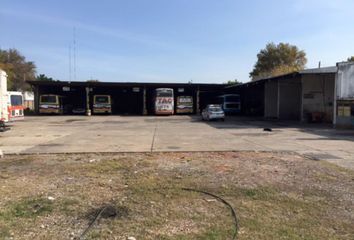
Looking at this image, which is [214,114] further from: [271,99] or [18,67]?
[18,67]

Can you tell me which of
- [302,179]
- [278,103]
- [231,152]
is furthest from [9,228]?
[278,103]

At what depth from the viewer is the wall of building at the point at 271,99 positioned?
4609cm

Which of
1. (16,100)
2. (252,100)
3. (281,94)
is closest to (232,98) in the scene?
(252,100)

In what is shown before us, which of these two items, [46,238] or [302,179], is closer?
[46,238]

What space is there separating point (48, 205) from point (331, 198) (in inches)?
201

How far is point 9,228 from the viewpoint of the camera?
19.5ft

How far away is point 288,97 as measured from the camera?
42594 mm

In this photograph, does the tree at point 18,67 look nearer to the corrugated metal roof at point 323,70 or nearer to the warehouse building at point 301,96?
the warehouse building at point 301,96

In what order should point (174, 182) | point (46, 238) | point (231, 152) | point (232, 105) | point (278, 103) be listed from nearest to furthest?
1. point (46, 238)
2. point (174, 182)
3. point (231, 152)
4. point (278, 103)
5. point (232, 105)

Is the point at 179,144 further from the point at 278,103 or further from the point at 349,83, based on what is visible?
the point at 278,103

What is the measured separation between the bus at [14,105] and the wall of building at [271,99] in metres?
27.5

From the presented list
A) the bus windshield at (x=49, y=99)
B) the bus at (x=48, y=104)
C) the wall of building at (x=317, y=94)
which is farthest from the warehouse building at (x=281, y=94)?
the bus at (x=48, y=104)

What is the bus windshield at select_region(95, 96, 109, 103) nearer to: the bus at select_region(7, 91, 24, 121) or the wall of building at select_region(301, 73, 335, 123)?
the wall of building at select_region(301, 73, 335, 123)

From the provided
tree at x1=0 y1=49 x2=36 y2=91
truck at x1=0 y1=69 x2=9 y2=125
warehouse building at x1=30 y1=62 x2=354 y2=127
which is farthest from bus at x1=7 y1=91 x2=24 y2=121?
tree at x1=0 y1=49 x2=36 y2=91
